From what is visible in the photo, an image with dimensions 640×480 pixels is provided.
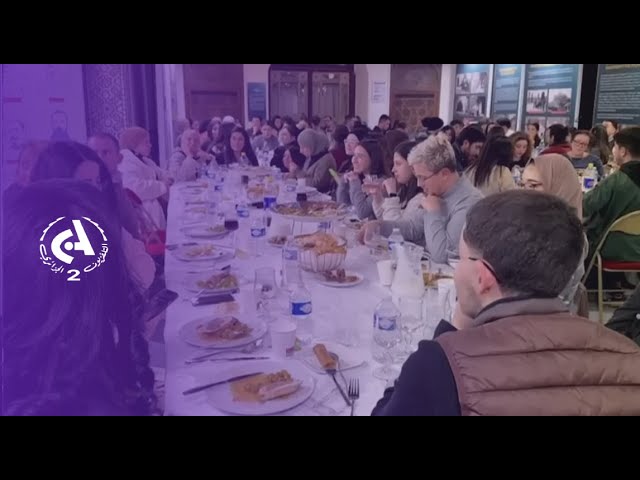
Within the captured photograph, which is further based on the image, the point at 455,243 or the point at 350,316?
the point at 455,243

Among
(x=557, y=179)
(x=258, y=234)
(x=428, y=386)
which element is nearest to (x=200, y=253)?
(x=258, y=234)

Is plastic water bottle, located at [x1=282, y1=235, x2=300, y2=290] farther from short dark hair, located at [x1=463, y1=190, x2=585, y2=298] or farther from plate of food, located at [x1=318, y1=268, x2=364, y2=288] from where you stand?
short dark hair, located at [x1=463, y1=190, x2=585, y2=298]

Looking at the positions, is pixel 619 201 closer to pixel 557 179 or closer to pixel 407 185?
pixel 557 179

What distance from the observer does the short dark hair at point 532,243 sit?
1.10 metres

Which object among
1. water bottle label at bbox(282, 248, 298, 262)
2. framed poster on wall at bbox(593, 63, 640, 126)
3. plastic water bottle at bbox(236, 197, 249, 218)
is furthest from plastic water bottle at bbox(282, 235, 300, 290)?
framed poster on wall at bbox(593, 63, 640, 126)

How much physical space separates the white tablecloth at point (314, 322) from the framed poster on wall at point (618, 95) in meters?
5.18

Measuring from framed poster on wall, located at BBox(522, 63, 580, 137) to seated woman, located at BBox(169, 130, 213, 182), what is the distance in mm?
4179

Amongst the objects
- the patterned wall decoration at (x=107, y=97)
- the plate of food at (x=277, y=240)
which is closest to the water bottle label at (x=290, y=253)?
the plate of food at (x=277, y=240)

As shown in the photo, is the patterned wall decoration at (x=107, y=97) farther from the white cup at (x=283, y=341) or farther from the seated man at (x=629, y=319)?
the seated man at (x=629, y=319)

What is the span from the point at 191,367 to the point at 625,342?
1.01 m

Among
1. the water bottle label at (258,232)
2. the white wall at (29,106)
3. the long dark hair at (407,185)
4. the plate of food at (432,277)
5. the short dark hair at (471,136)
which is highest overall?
the white wall at (29,106)
